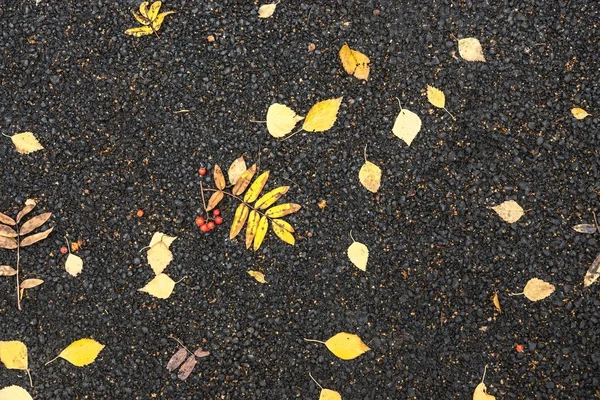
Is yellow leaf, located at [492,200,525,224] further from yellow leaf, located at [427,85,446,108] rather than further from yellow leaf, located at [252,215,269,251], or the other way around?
yellow leaf, located at [252,215,269,251]

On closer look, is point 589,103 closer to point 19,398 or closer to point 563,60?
point 563,60

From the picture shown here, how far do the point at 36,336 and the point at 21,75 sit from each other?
1032mm

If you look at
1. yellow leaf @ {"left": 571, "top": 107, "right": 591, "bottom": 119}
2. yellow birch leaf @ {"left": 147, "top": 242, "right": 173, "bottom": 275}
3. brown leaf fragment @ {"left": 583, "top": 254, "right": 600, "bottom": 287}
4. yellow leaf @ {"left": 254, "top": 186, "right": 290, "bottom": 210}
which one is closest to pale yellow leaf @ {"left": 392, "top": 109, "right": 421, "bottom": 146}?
yellow leaf @ {"left": 254, "top": 186, "right": 290, "bottom": 210}

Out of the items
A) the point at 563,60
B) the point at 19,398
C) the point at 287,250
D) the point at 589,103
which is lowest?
the point at 19,398

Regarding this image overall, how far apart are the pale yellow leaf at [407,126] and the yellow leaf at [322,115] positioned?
244 mm

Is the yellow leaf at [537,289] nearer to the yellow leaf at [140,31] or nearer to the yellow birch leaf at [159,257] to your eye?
the yellow birch leaf at [159,257]

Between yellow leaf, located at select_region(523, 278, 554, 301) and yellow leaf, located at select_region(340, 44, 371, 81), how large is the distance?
39.5 inches

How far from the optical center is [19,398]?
2055mm

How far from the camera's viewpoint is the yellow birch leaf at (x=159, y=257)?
207 cm

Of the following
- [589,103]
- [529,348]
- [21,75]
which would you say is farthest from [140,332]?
[589,103]

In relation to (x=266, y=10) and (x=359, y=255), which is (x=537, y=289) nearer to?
(x=359, y=255)

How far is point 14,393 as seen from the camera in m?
2.06

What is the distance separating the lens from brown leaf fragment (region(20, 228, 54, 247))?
Result: 6.83 ft

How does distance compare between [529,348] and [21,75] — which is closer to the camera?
[529,348]
